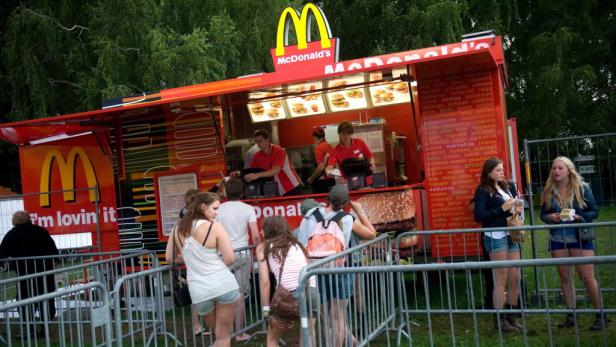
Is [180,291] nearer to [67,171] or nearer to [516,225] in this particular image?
[516,225]

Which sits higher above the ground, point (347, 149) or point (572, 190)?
point (347, 149)

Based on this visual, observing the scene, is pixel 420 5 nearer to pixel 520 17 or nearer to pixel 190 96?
pixel 520 17

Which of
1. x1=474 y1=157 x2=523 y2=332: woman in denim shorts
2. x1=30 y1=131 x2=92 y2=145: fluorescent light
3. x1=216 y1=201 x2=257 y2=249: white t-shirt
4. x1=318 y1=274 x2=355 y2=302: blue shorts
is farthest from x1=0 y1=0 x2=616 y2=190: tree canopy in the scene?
x1=318 y1=274 x2=355 y2=302: blue shorts

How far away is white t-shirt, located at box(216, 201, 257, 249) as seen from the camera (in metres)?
7.88

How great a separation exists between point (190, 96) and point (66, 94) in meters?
15.1

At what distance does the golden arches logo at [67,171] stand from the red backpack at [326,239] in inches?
251

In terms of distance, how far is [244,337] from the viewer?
7.83 metres

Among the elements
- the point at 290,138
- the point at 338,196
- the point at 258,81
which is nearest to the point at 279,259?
the point at 338,196

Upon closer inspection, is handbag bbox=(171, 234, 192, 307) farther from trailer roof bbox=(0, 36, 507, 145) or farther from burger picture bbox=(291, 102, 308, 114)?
burger picture bbox=(291, 102, 308, 114)

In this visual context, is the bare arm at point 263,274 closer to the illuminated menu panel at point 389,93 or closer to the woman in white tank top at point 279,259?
the woman in white tank top at point 279,259

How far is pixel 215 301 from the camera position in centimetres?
616

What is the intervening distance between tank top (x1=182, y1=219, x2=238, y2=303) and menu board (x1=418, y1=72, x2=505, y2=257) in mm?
3496

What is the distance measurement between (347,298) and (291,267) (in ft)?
2.01

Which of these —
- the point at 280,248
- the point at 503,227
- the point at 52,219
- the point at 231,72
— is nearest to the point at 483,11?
the point at 231,72
